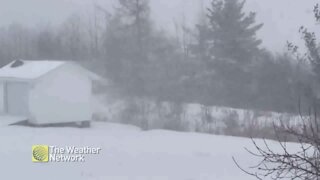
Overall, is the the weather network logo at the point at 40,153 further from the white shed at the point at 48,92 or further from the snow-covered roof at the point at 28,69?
the snow-covered roof at the point at 28,69

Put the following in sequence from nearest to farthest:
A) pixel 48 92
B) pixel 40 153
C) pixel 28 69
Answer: pixel 40 153 → pixel 48 92 → pixel 28 69

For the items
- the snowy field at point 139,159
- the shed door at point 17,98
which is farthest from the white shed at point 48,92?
the snowy field at point 139,159

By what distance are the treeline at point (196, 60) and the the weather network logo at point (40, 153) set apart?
54.0ft

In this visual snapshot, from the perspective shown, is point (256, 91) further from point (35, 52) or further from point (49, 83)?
point (35, 52)

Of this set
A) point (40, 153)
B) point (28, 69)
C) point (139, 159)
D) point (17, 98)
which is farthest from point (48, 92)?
point (139, 159)

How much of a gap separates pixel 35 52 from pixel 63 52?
121 inches

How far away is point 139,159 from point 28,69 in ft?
43.3

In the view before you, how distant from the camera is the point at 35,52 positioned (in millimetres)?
42875

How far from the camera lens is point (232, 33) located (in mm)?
33656

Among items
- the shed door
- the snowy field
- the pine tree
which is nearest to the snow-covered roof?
the shed door

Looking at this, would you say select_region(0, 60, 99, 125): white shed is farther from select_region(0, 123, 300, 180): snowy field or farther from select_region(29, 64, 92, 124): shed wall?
select_region(0, 123, 300, 180): snowy field

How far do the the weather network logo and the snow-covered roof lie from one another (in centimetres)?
932

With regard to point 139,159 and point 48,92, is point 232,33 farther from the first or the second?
point 139,159

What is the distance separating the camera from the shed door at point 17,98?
22625 millimetres
